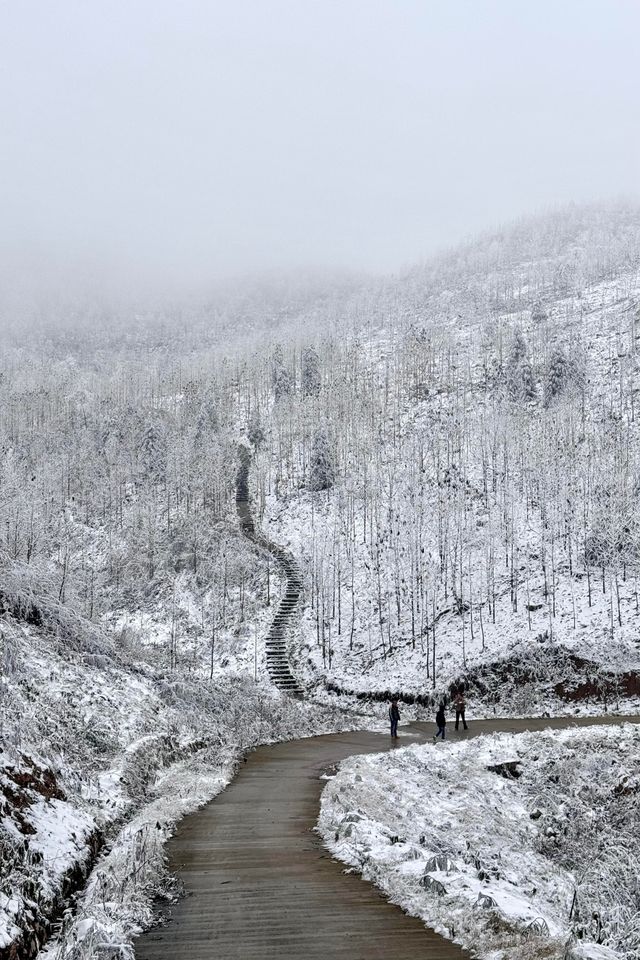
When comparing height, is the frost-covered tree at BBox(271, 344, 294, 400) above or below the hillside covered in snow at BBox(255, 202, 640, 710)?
above

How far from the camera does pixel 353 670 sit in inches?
1850

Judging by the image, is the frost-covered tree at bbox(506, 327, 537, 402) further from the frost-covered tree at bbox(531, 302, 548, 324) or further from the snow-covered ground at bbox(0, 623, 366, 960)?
the snow-covered ground at bbox(0, 623, 366, 960)

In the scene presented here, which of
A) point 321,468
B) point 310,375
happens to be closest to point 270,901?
point 321,468

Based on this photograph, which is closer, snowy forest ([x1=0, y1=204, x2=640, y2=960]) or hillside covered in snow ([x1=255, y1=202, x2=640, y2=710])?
snowy forest ([x1=0, y1=204, x2=640, y2=960])

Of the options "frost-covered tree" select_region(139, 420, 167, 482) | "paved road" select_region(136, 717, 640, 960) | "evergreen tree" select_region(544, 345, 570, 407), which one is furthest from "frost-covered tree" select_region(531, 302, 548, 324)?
"paved road" select_region(136, 717, 640, 960)

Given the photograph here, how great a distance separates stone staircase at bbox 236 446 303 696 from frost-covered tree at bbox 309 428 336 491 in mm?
9718

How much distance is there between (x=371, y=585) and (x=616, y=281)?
5261 inches

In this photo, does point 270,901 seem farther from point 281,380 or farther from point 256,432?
point 281,380

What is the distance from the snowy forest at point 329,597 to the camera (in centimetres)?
923

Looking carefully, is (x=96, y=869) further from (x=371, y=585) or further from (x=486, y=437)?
(x=486, y=437)

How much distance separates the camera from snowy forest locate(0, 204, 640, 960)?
9234mm

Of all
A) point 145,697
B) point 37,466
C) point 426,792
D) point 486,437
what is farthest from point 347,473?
point 426,792

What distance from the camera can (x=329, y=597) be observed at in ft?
193

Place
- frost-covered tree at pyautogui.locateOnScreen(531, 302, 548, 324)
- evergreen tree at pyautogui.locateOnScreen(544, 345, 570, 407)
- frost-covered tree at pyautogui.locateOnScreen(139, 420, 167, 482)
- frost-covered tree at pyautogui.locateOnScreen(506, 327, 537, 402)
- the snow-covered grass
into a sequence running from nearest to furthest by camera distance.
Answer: the snow-covered grass, evergreen tree at pyautogui.locateOnScreen(544, 345, 570, 407), frost-covered tree at pyautogui.locateOnScreen(506, 327, 537, 402), frost-covered tree at pyautogui.locateOnScreen(139, 420, 167, 482), frost-covered tree at pyautogui.locateOnScreen(531, 302, 548, 324)
